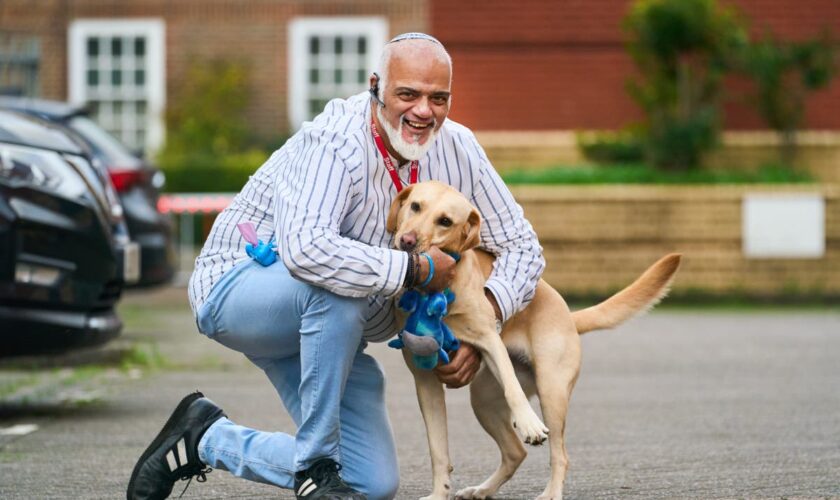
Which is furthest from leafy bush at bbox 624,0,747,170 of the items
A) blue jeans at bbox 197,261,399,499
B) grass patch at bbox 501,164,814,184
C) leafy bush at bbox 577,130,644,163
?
blue jeans at bbox 197,261,399,499

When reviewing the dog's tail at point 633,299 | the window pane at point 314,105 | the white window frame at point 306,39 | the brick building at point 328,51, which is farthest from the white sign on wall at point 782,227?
the dog's tail at point 633,299

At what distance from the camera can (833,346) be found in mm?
10703

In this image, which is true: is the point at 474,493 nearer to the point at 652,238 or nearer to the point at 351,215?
the point at 351,215

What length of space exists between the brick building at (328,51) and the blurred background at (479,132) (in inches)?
1.1

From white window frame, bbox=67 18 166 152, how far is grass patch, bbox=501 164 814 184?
6.94 metres

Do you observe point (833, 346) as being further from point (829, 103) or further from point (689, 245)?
point (829, 103)

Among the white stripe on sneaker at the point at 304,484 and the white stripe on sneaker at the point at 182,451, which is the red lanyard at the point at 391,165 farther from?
the white stripe on sneaker at the point at 182,451

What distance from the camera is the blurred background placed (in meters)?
7.20

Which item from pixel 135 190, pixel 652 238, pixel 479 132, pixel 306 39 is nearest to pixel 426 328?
pixel 135 190

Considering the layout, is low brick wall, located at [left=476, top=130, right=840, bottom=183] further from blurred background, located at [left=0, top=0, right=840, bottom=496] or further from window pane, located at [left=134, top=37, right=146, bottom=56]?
window pane, located at [left=134, top=37, right=146, bottom=56]

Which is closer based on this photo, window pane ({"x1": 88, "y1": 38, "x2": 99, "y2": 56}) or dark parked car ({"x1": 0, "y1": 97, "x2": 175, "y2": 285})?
dark parked car ({"x1": 0, "y1": 97, "x2": 175, "y2": 285})

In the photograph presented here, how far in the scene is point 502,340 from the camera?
502 centimetres

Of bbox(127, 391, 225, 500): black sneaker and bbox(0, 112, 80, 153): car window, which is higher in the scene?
bbox(0, 112, 80, 153): car window

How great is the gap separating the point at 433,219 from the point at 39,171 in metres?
3.11
